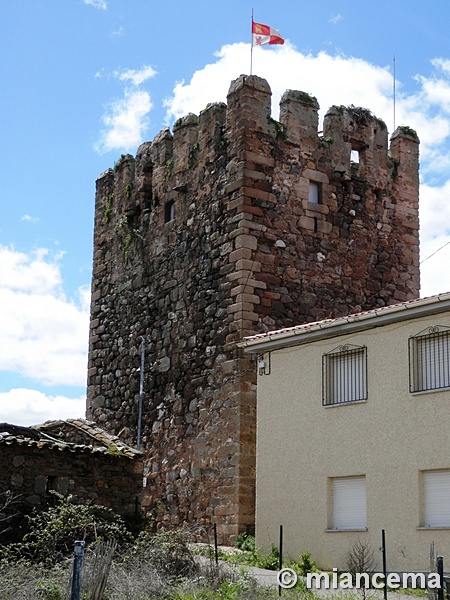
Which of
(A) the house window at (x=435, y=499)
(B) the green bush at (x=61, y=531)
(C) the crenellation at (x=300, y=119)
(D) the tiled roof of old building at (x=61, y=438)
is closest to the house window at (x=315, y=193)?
(C) the crenellation at (x=300, y=119)

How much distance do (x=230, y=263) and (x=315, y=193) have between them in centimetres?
275

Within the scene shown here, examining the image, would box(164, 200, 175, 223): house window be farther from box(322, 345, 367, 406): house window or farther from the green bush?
the green bush

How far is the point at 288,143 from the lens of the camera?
21.1 meters

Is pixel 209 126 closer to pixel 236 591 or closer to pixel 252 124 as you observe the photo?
pixel 252 124

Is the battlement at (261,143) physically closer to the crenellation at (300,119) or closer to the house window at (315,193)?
the crenellation at (300,119)

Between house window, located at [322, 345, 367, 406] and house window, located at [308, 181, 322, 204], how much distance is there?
5.25 meters

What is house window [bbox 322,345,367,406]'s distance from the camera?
1652 centimetres

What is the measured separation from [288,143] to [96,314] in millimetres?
6842

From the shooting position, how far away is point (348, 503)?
16266 mm

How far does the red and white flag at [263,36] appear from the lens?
21.5 metres

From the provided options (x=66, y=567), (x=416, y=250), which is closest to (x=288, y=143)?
(x=416, y=250)

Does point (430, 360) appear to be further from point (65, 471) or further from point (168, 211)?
point (168, 211)

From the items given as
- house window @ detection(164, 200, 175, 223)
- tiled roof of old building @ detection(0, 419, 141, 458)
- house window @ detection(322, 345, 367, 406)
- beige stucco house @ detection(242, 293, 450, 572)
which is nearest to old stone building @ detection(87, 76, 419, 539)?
house window @ detection(164, 200, 175, 223)

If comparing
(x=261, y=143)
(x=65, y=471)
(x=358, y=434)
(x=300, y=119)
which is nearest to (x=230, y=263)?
(x=261, y=143)
